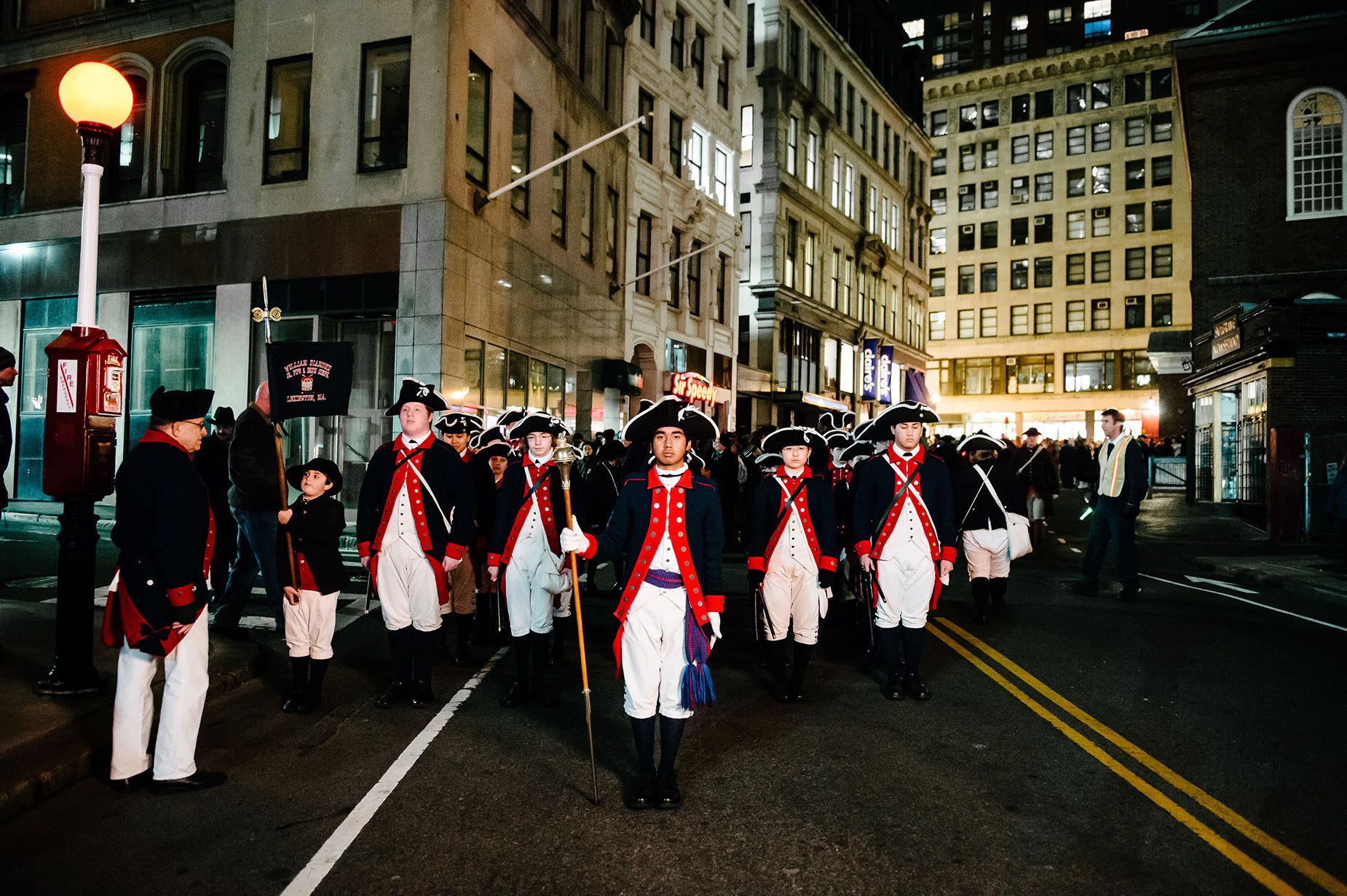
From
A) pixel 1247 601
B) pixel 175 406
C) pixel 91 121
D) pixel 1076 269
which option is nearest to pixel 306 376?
pixel 91 121

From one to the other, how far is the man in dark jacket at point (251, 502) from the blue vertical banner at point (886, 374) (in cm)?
4481

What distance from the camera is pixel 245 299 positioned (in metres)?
18.8

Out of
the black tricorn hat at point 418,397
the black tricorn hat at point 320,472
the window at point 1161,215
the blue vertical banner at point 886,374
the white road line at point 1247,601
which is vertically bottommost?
the white road line at point 1247,601

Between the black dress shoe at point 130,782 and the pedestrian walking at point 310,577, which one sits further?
the pedestrian walking at point 310,577

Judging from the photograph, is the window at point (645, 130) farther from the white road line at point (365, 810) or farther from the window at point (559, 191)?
the white road line at point (365, 810)

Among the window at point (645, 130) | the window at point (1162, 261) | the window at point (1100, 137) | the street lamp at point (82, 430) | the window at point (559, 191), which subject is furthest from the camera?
the window at point (1100, 137)

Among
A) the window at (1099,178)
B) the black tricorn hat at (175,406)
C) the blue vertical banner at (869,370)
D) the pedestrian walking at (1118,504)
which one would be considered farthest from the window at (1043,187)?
the black tricorn hat at (175,406)

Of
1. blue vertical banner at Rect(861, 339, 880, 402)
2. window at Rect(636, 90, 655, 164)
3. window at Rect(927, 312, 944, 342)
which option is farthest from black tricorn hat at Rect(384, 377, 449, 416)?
window at Rect(927, 312, 944, 342)

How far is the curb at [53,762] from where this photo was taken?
466 cm

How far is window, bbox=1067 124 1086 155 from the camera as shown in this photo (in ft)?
217

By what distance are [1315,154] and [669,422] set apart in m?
26.3

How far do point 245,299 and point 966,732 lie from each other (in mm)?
16932

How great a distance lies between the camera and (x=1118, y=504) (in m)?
11.2

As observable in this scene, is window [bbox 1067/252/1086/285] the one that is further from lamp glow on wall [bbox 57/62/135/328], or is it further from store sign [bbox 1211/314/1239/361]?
lamp glow on wall [bbox 57/62/135/328]
